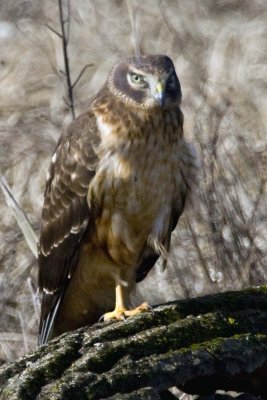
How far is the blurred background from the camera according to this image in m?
6.70

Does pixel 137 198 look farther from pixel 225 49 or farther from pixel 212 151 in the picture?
pixel 225 49

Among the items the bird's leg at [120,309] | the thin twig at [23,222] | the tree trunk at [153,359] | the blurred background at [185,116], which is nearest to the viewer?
the tree trunk at [153,359]

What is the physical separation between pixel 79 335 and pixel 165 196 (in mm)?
1837

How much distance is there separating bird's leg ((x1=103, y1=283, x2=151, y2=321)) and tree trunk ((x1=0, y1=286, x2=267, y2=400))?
3.26ft

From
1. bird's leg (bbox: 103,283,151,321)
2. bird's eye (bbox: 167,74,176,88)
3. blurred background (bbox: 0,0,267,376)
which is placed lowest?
blurred background (bbox: 0,0,267,376)

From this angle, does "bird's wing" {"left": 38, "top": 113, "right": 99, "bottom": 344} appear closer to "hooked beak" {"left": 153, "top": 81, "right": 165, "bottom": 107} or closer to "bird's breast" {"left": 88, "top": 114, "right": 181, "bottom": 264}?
"bird's breast" {"left": 88, "top": 114, "right": 181, "bottom": 264}

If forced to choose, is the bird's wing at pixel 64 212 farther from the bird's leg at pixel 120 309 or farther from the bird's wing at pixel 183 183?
the bird's wing at pixel 183 183

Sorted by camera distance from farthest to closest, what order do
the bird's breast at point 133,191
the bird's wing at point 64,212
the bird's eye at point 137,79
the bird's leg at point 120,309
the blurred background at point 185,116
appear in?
the blurred background at point 185,116 < the bird's eye at point 137,79 < the bird's wing at point 64,212 < the bird's breast at point 133,191 < the bird's leg at point 120,309

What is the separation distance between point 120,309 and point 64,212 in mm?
619

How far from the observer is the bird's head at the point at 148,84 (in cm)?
565

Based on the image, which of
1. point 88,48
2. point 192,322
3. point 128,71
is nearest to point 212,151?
point 128,71

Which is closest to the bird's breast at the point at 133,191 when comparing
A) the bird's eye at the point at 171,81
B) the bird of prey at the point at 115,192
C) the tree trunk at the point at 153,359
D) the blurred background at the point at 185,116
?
the bird of prey at the point at 115,192

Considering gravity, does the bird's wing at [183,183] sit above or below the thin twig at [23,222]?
above

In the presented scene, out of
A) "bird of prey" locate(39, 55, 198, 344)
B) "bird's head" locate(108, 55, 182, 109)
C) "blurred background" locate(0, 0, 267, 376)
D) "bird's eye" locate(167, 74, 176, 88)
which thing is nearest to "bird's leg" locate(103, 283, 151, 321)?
"bird of prey" locate(39, 55, 198, 344)
